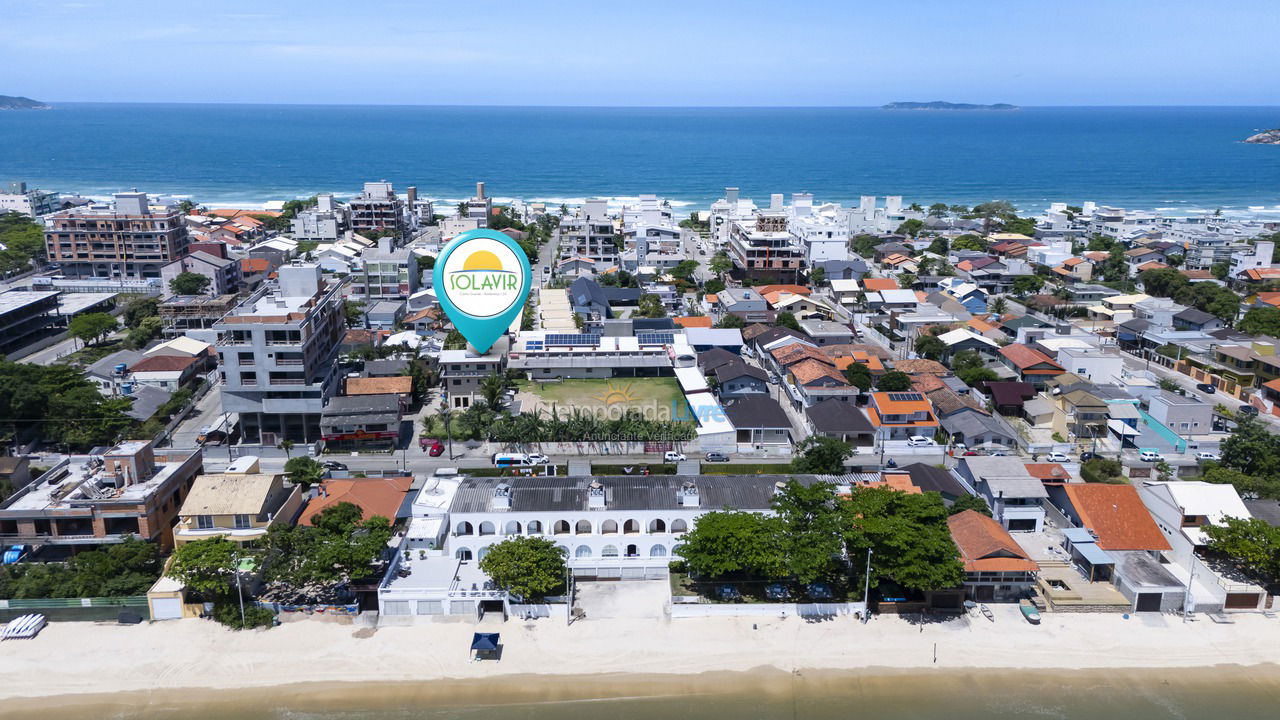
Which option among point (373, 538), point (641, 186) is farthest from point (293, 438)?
point (641, 186)

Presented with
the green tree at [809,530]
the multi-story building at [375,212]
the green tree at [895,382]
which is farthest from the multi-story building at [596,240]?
the green tree at [809,530]

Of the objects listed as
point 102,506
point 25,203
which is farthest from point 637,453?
point 25,203

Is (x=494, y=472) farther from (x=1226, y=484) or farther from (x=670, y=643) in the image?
(x=1226, y=484)

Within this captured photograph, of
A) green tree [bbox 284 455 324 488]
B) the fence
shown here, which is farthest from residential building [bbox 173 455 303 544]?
green tree [bbox 284 455 324 488]

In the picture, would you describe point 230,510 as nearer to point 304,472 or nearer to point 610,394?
point 304,472

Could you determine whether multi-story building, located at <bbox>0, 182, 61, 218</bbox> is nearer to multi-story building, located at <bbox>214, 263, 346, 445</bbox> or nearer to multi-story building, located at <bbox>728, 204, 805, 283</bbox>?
multi-story building, located at <bbox>214, 263, 346, 445</bbox>

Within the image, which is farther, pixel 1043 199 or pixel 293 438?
pixel 1043 199
